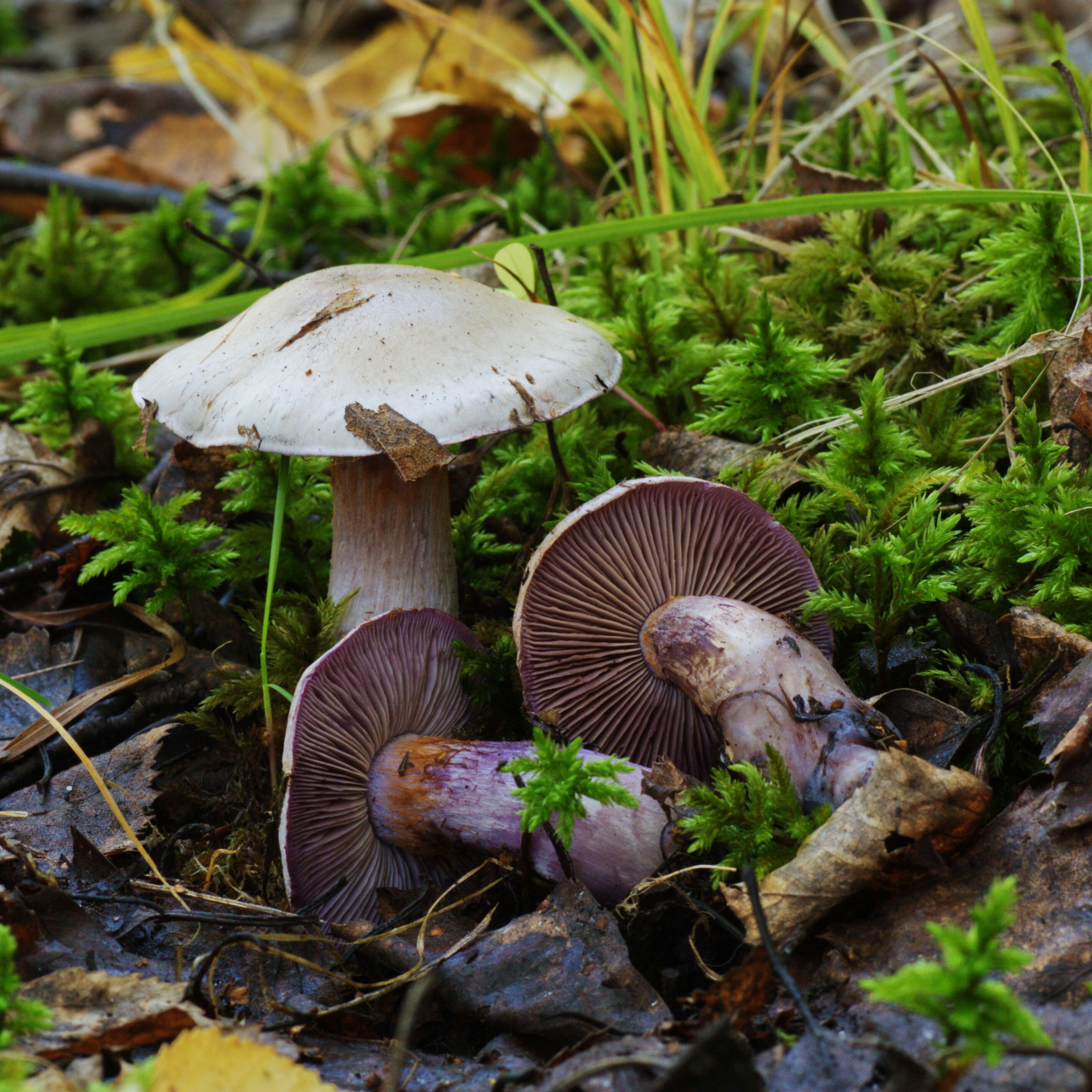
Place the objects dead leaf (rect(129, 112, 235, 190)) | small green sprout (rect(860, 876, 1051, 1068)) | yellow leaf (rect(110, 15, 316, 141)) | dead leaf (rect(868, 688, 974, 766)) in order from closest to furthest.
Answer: small green sprout (rect(860, 876, 1051, 1068)) < dead leaf (rect(868, 688, 974, 766)) < dead leaf (rect(129, 112, 235, 190)) < yellow leaf (rect(110, 15, 316, 141))

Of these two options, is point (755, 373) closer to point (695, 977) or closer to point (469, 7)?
point (695, 977)

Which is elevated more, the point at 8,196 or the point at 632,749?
the point at 8,196

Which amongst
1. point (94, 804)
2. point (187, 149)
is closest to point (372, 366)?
point (94, 804)

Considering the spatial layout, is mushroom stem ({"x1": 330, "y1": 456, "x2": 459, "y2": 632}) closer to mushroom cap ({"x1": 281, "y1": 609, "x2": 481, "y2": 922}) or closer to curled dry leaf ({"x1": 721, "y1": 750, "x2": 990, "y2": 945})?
mushroom cap ({"x1": 281, "y1": 609, "x2": 481, "y2": 922})

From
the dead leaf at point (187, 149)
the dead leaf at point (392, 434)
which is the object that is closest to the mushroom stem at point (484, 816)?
the dead leaf at point (392, 434)

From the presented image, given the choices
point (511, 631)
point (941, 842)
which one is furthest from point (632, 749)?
point (941, 842)

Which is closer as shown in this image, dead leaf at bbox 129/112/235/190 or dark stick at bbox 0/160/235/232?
dark stick at bbox 0/160/235/232

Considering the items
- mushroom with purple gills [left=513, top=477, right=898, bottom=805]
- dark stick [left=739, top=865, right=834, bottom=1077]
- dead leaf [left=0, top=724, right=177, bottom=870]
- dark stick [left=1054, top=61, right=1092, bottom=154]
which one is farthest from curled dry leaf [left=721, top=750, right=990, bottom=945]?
dark stick [left=1054, top=61, right=1092, bottom=154]
